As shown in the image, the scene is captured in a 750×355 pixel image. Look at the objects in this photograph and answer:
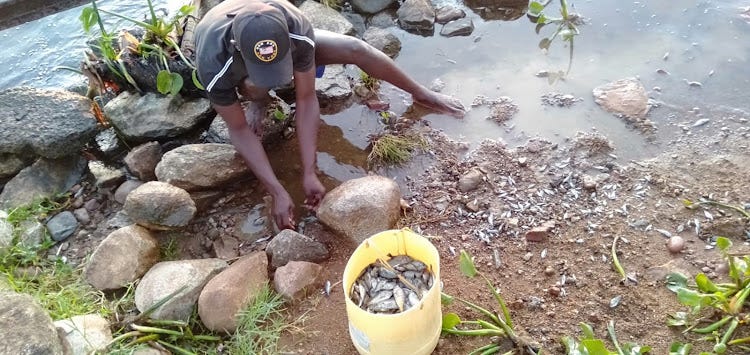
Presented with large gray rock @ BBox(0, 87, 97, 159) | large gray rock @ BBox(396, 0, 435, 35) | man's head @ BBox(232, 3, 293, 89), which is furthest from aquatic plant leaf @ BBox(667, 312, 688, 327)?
large gray rock @ BBox(0, 87, 97, 159)

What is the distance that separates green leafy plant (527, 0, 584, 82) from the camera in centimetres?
384

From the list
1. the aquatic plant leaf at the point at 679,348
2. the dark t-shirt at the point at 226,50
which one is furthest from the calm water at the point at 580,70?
the aquatic plant leaf at the point at 679,348

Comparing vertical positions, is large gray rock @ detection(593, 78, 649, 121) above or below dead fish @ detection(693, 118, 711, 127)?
above

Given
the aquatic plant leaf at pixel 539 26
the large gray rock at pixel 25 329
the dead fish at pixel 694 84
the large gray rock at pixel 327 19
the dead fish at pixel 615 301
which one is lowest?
the dead fish at pixel 615 301

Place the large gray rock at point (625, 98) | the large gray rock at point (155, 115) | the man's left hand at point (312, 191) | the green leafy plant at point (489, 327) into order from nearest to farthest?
the green leafy plant at point (489, 327) → the man's left hand at point (312, 191) → the large gray rock at point (625, 98) → the large gray rock at point (155, 115)

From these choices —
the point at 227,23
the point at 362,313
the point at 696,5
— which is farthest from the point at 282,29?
the point at 696,5

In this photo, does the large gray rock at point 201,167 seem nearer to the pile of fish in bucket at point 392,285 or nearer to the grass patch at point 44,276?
the grass patch at point 44,276

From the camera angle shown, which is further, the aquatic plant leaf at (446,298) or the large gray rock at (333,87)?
the large gray rock at (333,87)

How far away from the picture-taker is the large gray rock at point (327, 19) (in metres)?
4.06

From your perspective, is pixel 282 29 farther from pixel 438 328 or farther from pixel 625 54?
pixel 625 54

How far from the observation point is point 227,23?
2791 millimetres

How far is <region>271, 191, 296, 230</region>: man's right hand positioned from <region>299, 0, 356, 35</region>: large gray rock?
1499 mm

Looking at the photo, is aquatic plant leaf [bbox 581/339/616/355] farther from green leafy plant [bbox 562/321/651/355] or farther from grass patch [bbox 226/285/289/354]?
grass patch [bbox 226/285/289/354]

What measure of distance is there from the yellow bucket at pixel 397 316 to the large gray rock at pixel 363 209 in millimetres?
426
